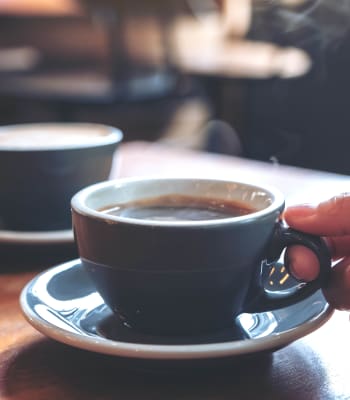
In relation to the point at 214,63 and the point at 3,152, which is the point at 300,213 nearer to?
the point at 3,152

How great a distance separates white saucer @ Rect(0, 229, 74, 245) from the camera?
73cm

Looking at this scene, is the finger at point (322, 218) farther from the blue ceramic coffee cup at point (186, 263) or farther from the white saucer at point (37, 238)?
the white saucer at point (37, 238)

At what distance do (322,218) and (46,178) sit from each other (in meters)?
0.36

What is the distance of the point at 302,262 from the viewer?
52 cm

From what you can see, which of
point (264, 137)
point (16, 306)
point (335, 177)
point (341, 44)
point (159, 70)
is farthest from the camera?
point (159, 70)

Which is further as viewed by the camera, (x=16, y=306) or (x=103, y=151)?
(x=103, y=151)

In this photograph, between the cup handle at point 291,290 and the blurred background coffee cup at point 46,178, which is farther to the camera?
the blurred background coffee cup at point 46,178

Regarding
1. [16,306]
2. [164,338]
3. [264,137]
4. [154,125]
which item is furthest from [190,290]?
Answer: [154,125]

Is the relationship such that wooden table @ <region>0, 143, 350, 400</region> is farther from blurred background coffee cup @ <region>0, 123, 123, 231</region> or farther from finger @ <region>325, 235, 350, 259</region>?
blurred background coffee cup @ <region>0, 123, 123, 231</region>

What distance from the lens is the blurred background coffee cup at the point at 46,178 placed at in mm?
769

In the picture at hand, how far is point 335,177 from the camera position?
109 cm

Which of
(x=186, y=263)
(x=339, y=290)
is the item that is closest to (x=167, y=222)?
(x=186, y=263)

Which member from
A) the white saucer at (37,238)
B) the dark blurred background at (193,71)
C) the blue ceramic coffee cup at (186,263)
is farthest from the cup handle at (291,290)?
the dark blurred background at (193,71)

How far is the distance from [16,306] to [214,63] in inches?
102
